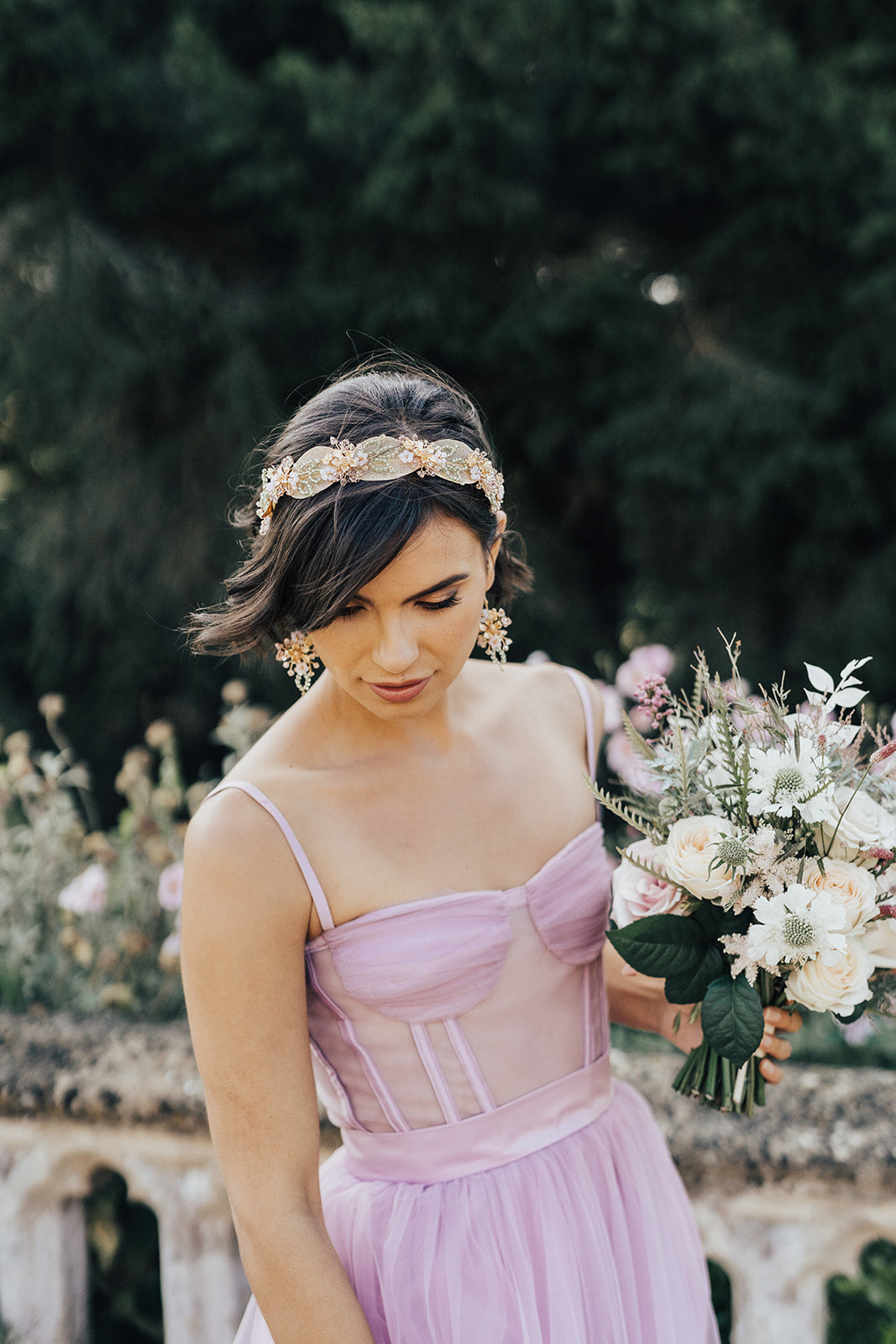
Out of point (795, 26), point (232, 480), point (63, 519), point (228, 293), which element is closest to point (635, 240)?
point (795, 26)

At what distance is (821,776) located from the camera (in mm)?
1315

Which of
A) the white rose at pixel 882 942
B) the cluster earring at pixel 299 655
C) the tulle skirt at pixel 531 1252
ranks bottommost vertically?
the tulle skirt at pixel 531 1252

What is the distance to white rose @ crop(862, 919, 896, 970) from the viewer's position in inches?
54.3

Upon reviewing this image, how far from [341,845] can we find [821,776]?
2.13 ft

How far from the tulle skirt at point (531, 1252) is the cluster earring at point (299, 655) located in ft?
2.56

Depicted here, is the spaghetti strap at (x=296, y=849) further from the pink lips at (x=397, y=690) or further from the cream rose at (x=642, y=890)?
the cream rose at (x=642, y=890)

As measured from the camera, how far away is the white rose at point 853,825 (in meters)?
1.34

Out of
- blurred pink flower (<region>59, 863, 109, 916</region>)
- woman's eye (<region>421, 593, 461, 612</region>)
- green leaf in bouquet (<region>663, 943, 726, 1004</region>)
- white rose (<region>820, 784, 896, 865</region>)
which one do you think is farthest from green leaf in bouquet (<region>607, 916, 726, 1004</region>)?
blurred pink flower (<region>59, 863, 109, 916</region>)

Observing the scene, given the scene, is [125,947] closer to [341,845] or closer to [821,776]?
[341,845]

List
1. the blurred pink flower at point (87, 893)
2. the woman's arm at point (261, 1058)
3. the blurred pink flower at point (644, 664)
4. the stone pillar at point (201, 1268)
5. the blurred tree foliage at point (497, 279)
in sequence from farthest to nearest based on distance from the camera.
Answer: the blurred tree foliage at point (497, 279) < the blurred pink flower at point (87, 893) < the blurred pink flower at point (644, 664) < the stone pillar at point (201, 1268) < the woman's arm at point (261, 1058)

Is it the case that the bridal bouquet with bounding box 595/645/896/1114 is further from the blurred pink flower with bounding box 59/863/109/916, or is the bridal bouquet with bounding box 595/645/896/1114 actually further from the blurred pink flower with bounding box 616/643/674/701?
the blurred pink flower with bounding box 59/863/109/916

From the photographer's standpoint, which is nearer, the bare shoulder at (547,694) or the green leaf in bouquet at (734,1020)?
the green leaf in bouquet at (734,1020)

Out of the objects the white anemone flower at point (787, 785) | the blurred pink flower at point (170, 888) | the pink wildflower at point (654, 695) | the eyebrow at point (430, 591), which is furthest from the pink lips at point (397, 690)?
the blurred pink flower at point (170, 888)

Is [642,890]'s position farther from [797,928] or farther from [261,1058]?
[261,1058]
